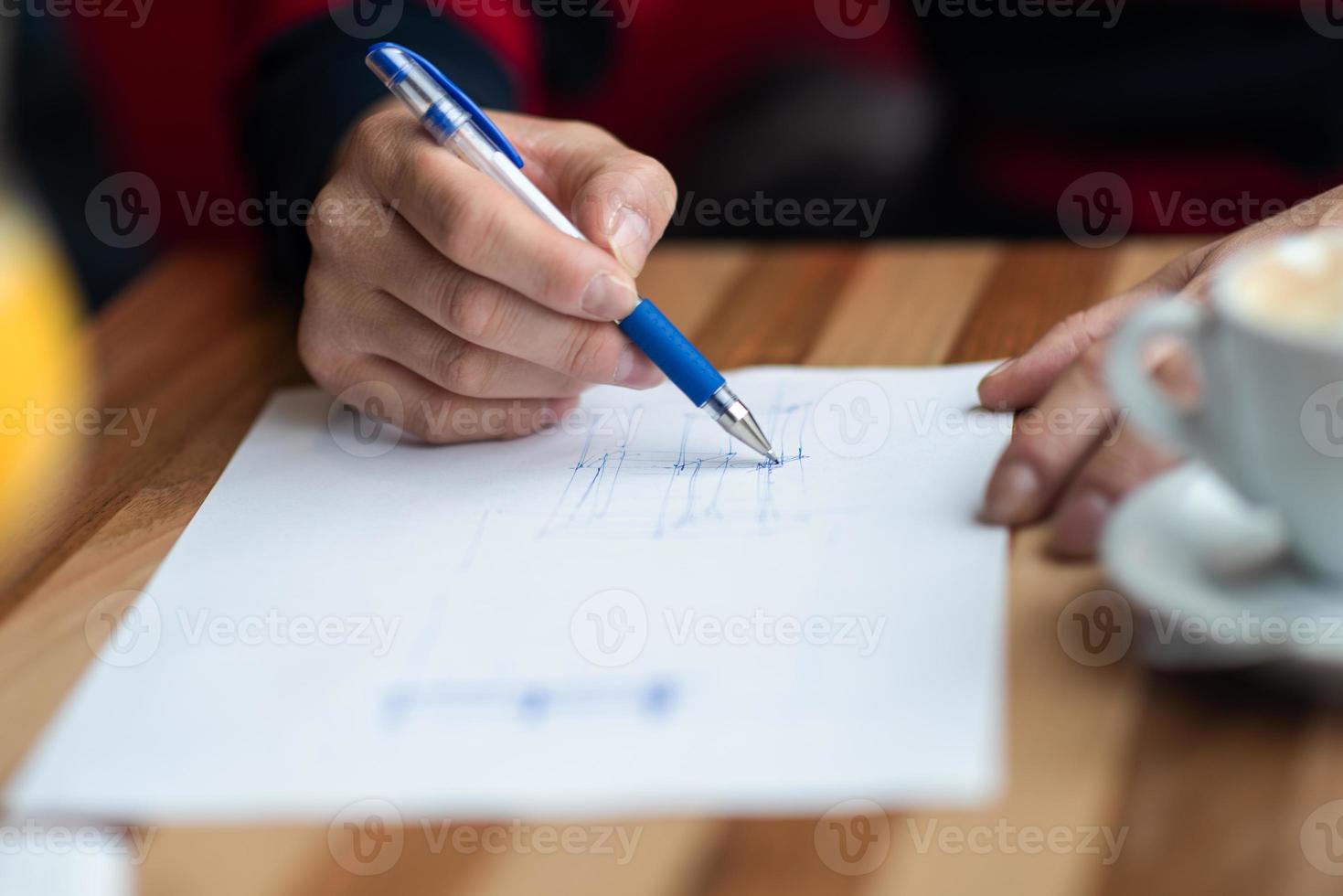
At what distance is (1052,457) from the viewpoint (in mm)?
563

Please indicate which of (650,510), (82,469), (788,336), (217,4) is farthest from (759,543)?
(217,4)

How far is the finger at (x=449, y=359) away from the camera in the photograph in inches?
27.9

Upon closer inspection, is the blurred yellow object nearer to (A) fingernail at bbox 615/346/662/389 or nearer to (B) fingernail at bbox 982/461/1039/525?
(A) fingernail at bbox 615/346/662/389

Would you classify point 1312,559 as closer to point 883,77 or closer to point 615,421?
point 615,421

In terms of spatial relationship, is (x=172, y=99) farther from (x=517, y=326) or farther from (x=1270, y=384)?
(x=1270, y=384)

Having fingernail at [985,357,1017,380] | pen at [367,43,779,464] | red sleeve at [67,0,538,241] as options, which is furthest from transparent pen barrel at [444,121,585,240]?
red sleeve at [67,0,538,241]

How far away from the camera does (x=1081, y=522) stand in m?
0.53

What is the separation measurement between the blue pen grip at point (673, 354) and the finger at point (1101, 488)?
0.20 meters

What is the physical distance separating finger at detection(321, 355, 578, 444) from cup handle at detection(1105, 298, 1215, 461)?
36 centimetres

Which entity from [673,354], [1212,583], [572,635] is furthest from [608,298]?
[1212,583]

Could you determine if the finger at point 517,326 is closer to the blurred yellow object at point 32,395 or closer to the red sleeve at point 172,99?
the blurred yellow object at point 32,395

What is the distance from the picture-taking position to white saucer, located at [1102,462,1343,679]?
427mm

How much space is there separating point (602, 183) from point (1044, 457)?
28 centimetres

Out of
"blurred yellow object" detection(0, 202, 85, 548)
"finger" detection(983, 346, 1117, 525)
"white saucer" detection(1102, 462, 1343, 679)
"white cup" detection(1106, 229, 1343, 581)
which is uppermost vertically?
"blurred yellow object" detection(0, 202, 85, 548)
